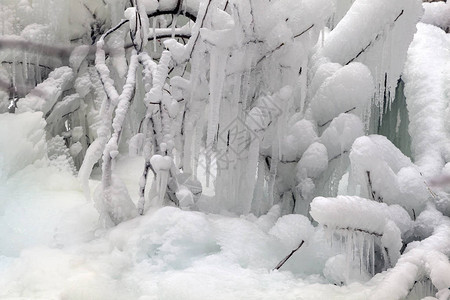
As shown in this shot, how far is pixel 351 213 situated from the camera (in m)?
2.45

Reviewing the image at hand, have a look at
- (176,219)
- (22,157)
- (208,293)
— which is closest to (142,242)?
(176,219)

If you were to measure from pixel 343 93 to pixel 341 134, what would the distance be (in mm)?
240

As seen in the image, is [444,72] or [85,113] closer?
[444,72]

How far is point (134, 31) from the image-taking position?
337cm

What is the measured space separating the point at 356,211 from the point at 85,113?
2.60m

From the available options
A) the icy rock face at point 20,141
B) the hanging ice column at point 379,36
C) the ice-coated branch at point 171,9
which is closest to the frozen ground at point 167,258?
the icy rock face at point 20,141

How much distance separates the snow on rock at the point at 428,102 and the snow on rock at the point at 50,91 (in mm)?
2398

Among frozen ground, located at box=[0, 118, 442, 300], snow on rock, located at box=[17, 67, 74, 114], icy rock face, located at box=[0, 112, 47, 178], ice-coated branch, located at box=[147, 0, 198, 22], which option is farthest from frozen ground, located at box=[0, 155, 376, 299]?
ice-coated branch, located at box=[147, 0, 198, 22]

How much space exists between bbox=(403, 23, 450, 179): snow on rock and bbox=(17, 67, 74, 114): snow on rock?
2.40m

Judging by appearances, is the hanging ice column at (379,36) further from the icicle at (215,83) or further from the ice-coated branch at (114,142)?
the ice-coated branch at (114,142)

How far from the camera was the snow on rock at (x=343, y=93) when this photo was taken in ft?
10.7

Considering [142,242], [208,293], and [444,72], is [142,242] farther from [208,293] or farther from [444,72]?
[444,72]

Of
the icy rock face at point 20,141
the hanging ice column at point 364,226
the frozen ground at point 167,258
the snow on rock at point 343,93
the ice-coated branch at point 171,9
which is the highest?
the ice-coated branch at point 171,9

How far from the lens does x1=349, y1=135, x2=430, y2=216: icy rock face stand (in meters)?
2.79
